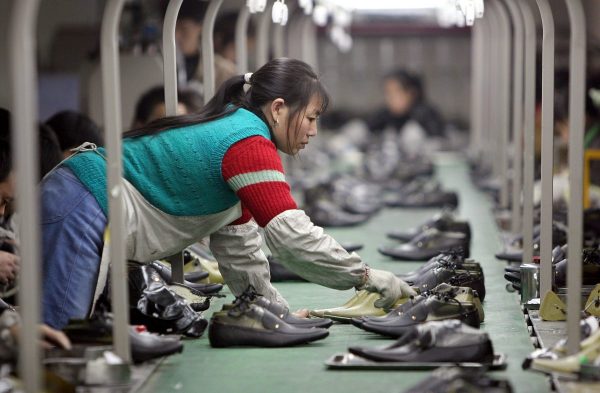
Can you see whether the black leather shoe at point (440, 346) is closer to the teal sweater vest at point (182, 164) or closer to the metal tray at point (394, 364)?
the metal tray at point (394, 364)

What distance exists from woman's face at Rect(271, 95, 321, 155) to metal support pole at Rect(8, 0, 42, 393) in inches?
70.6

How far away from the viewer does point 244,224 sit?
542 cm

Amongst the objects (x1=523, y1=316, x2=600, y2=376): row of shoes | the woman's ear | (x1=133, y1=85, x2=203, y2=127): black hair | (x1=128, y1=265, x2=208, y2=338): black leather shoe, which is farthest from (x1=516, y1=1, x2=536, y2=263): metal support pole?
(x1=133, y1=85, x2=203, y2=127): black hair

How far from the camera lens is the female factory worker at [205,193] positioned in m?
4.80

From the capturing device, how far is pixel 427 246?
7203 mm

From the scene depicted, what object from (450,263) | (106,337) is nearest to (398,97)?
(450,263)

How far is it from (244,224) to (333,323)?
58cm

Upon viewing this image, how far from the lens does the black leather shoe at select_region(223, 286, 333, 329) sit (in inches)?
186

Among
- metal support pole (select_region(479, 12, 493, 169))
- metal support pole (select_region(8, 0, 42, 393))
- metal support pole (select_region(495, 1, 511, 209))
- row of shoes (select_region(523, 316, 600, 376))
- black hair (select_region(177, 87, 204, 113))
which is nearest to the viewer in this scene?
metal support pole (select_region(8, 0, 42, 393))

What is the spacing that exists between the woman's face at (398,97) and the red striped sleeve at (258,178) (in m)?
11.8

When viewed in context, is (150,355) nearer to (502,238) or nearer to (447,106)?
(502,238)

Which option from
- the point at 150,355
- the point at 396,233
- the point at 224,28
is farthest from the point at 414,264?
the point at 224,28

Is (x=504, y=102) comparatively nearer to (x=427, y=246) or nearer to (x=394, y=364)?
(x=427, y=246)

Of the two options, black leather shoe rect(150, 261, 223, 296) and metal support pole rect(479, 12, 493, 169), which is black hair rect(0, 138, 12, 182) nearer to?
black leather shoe rect(150, 261, 223, 296)
